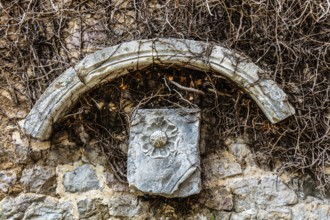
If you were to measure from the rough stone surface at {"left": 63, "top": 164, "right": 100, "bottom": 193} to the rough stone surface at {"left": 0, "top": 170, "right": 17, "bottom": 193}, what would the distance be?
0.32 metres

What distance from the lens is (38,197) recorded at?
2789 mm

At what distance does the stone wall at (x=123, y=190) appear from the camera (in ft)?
8.76

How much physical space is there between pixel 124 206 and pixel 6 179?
76 cm

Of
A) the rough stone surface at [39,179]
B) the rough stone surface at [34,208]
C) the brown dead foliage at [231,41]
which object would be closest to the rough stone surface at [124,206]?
the rough stone surface at [34,208]

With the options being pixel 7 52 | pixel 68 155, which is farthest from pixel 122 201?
pixel 7 52

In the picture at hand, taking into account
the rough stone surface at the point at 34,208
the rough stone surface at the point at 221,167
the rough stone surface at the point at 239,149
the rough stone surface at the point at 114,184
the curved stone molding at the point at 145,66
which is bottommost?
the rough stone surface at the point at 34,208

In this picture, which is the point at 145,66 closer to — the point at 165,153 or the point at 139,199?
the point at 165,153

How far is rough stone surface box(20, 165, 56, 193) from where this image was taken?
9.21 ft

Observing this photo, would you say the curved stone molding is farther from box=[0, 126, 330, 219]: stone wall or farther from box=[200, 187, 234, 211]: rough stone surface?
box=[200, 187, 234, 211]: rough stone surface

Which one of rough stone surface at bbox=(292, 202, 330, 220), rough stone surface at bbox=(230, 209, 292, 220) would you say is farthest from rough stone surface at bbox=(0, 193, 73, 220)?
rough stone surface at bbox=(292, 202, 330, 220)

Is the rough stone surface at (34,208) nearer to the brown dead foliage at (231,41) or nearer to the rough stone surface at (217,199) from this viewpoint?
the brown dead foliage at (231,41)

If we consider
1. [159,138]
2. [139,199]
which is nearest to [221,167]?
[159,138]

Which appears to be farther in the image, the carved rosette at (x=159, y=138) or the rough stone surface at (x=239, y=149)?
the rough stone surface at (x=239, y=149)

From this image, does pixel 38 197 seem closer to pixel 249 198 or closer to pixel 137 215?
pixel 137 215
